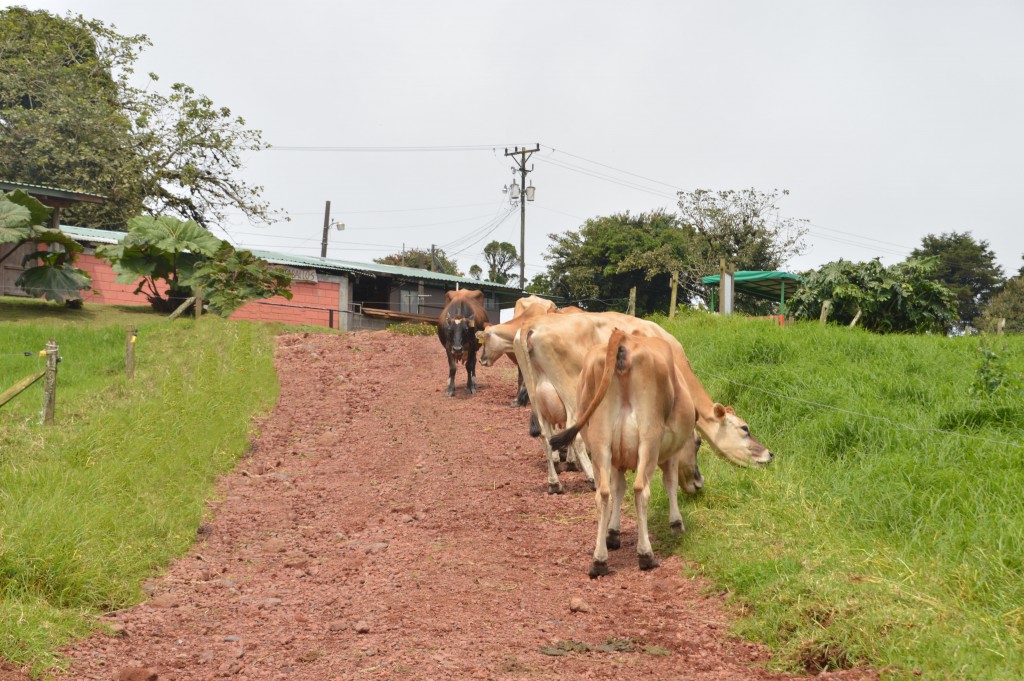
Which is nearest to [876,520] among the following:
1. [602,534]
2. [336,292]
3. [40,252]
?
[602,534]

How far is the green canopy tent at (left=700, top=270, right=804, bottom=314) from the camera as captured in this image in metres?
24.2

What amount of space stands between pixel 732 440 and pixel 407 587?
333 centimetres

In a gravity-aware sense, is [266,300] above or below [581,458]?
above

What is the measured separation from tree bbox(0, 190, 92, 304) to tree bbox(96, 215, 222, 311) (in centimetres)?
131

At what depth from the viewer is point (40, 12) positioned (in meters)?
36.3

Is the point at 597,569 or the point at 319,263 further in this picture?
the point at 319,263

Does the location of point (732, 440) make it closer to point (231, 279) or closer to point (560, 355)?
point (560, 355)

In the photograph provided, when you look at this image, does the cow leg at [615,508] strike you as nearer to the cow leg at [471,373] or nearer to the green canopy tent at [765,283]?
the cow leg at [471,373]

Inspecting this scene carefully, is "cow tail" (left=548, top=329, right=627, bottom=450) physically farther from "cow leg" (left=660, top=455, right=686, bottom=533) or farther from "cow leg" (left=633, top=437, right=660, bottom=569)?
"cow leg" (left=660, top=455, right=686, bottom=533)

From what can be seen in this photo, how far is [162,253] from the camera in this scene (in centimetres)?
2444

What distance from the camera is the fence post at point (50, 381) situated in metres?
9.79

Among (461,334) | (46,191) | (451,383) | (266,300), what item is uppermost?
(46,191)

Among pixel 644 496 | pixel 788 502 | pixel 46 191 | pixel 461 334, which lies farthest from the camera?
pixel 46 191

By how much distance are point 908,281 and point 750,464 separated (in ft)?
39.5
